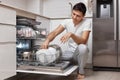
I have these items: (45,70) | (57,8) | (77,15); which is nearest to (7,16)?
(45,70)

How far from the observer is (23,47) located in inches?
107

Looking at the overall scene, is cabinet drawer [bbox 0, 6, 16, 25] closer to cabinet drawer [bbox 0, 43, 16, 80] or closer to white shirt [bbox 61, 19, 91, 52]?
cabinet drawer [bbox 0, 43, 16, 80]

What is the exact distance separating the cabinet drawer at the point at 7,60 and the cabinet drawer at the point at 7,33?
0.05 metres

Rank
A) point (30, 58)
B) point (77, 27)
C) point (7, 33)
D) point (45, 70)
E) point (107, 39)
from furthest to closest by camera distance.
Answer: point (107, 39) → point (77, 27) → point (30, 58) → point (45, 70) → point (7, 33)

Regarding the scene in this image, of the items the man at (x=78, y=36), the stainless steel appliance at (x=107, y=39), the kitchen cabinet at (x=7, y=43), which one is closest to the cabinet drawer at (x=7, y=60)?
the kitchen cabinet at (x=7, y=43)

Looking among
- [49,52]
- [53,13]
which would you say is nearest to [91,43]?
[53,13]

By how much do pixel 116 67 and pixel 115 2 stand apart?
97 cm

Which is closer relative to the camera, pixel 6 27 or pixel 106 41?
pixel 6 27

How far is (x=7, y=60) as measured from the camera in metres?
1.96

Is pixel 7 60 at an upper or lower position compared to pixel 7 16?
lower

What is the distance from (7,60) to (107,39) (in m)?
1.70

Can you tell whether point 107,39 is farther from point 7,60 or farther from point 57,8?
point 7,60

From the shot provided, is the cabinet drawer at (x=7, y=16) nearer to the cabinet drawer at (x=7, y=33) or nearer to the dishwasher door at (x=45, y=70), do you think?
the cabinet drawer at (x=7, y=33)

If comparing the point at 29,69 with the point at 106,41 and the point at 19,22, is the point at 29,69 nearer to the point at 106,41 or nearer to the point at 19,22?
the point at 19,22
